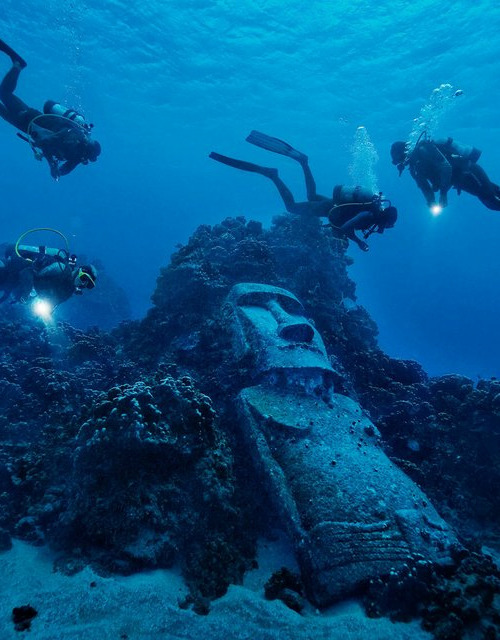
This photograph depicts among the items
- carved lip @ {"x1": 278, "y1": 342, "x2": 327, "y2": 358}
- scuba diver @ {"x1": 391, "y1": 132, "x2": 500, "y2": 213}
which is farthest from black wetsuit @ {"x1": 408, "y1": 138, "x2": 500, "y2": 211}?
carved lip @ {"x1": 278, "y1": 342, "x2": 327, "y2": 358}

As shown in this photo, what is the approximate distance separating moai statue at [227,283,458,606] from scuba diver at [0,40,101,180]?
17.9ft

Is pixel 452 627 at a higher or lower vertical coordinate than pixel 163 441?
lower

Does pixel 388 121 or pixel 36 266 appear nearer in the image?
pixel 36 266

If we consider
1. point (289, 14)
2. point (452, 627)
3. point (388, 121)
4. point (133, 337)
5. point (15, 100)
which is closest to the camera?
point (452, 627)

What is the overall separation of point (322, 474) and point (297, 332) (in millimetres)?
2932

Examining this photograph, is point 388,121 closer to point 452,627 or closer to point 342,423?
point 342,423

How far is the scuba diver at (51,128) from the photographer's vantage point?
7.82 m

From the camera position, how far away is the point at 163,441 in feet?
14.8

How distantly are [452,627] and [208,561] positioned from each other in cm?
247

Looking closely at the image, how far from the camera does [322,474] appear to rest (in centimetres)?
462

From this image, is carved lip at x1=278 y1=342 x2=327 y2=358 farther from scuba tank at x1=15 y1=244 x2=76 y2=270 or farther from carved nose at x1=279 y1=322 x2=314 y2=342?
scuba tank at x1=15 y1=244 x2=76 y2=270

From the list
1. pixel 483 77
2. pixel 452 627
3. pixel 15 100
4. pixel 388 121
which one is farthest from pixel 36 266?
pixel 388 121

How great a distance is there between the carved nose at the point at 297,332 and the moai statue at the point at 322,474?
20 mm

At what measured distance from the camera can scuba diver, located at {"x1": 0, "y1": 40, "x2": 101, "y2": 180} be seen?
7820 millimetres
